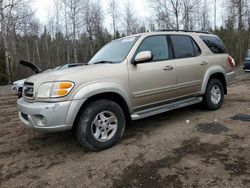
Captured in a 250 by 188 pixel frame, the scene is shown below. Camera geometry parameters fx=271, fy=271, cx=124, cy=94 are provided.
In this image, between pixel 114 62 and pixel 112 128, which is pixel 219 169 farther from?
pixel 114 62

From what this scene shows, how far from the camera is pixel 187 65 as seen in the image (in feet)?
18.7

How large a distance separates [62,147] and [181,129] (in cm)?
228

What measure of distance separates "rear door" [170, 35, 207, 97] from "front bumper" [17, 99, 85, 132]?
2375 millimetres

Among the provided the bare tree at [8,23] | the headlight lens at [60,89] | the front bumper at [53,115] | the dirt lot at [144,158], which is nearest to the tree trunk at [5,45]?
the bare tree at [8,23]

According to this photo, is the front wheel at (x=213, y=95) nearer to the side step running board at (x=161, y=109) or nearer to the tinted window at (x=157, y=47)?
the side step running board at (x=161, y=109)

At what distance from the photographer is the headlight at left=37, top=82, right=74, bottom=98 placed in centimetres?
397

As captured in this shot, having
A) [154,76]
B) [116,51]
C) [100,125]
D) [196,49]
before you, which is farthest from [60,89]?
[196,49]

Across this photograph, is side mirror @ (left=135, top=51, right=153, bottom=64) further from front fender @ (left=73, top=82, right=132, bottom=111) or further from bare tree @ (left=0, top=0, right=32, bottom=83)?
bare tree @ (left=0, top=0, right=32, bottom=83)

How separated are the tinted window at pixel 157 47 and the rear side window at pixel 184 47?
0.85 feet

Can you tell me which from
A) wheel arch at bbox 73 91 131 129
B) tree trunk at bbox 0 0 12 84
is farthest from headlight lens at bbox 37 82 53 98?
tree trunk at bbox 0 0 12 84

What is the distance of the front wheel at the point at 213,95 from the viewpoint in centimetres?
636

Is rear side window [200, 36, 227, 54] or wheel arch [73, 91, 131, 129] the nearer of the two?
wheel arch [73, 91, 131, 129]

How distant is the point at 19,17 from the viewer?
24547 mm

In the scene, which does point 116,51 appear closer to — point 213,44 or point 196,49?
point 196,49
